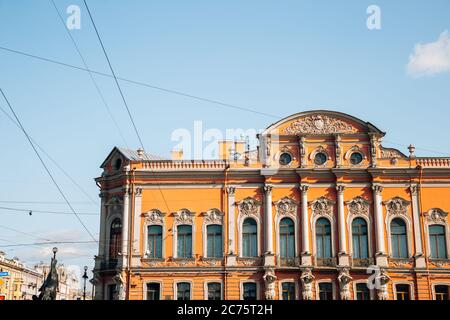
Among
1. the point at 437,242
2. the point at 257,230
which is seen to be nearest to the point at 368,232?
the point at 437,242

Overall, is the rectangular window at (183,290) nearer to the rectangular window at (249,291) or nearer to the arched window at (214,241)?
the arched window at (214,241)

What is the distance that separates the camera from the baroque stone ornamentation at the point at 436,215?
108 feet

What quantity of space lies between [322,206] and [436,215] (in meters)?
6.33

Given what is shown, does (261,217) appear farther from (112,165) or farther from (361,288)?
(112,165)

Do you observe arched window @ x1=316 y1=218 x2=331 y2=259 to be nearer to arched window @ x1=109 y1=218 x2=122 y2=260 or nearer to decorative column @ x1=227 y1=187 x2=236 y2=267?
decorative column @ x1=227 y1=187 x2=236 y2=267

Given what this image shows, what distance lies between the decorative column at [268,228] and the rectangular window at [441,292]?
28.9ft

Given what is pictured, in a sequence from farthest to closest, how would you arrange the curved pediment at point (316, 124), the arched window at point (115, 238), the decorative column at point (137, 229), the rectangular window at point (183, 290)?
the curved pediment at point (316, 124) < the arched window at point (115, 238) < the decorative column at point (137, 229) < the rectangular window at point (183, 290)

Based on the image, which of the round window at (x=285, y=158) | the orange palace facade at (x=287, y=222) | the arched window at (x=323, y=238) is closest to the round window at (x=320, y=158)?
the orange palace facade at (x=287, y=222)

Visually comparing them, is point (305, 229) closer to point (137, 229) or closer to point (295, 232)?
point (295, 232)

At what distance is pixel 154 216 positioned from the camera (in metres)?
33.4

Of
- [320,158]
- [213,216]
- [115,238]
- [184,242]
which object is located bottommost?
[184,242]

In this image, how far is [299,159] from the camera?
33.8 m
